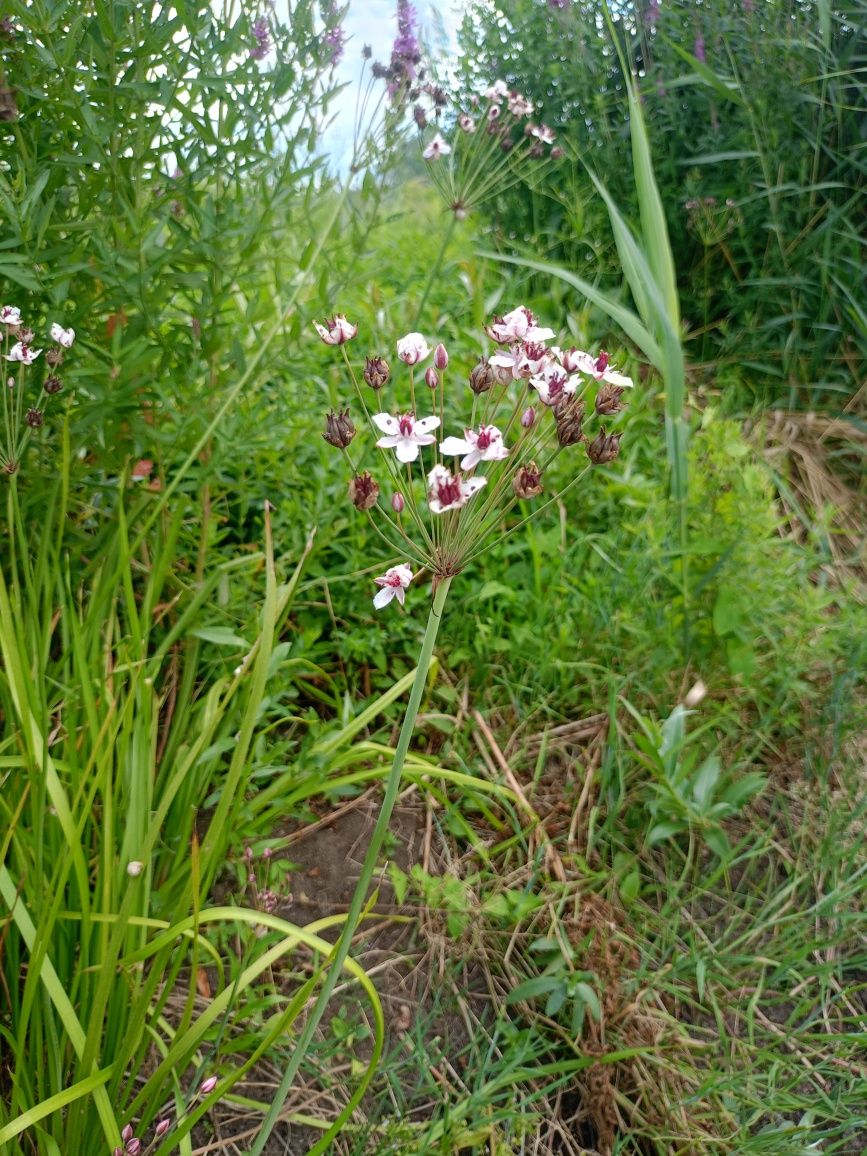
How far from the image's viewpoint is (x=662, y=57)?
3066mm

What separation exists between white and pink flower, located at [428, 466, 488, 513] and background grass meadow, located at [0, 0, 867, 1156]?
295mm

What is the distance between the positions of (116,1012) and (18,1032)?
141 mm

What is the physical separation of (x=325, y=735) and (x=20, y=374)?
79cm

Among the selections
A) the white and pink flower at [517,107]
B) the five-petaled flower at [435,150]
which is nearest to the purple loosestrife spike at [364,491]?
the five-petaled flower at [435,150]

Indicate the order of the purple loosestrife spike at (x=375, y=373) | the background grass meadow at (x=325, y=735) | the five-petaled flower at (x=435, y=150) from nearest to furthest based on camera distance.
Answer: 1. the purple loosestrife spike at (x=375, y=373)
2. the background grass meadow at (x=325, y=735)
3. the five-petaled flower at (x=435, y=150)

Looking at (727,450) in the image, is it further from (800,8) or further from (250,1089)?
(800,8)

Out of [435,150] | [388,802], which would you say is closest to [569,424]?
[388,802]

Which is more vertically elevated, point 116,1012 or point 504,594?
point 504,594

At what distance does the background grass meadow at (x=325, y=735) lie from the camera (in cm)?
126

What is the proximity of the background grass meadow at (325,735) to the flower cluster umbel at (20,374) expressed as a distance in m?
0.03

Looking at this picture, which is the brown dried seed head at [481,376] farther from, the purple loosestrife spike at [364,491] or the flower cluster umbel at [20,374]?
the flower cluster umbel at [20,374]

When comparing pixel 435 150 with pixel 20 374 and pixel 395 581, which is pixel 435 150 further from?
pixel 395 581

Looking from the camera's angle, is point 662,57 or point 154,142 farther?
point 662,57

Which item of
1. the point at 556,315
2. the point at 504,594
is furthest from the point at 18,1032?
the point at 556,315
